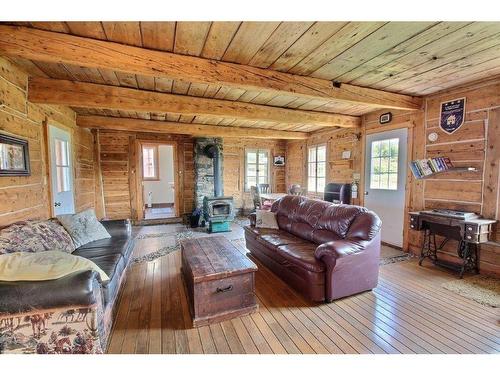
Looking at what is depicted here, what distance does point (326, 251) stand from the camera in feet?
7.57

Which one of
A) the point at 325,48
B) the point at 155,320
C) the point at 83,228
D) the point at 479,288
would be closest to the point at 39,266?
the point at 155,320

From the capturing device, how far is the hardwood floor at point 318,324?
177 cm

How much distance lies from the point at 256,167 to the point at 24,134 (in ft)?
17.6

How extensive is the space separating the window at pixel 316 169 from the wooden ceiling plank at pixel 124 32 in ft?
16.0

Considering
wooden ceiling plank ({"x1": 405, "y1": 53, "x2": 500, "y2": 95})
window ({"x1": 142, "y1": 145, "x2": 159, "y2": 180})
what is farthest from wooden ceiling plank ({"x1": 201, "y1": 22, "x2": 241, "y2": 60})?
window ({"x1": 142, "y1": 145, "x2": 159, "y2": 180})

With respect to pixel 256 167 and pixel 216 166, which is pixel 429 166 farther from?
pixel 256 167

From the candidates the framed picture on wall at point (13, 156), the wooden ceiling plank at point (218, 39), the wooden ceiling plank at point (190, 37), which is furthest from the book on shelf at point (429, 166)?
the framed picture on wall at point (13, 156)

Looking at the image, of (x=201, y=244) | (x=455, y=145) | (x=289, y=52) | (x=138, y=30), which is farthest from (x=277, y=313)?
(x=455, y=145)

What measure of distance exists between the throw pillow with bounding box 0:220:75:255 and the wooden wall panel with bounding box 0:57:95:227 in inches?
10.1

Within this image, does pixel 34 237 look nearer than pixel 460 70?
Yes

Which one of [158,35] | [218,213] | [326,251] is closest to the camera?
[158,35]

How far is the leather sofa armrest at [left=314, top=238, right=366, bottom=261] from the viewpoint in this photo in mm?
2288

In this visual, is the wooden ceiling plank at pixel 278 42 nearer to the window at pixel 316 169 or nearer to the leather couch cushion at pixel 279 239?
the leather couch cushion at pixel 279 239

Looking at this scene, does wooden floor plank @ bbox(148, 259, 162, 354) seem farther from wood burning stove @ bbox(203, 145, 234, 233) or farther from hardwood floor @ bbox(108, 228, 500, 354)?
wood burning stove @ bbox(203, 145, 234, 233)
